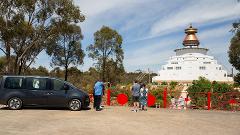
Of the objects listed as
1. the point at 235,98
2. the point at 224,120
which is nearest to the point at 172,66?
the point at 235,98

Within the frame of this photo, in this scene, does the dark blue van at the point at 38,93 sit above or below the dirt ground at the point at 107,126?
above

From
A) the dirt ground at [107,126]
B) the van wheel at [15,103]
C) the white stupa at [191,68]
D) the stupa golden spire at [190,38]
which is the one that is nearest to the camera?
the dirt ground at [107,126]

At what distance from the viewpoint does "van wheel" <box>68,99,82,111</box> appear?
684 inches

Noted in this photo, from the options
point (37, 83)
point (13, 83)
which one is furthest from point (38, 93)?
point (13, 83)

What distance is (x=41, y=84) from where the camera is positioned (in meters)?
17.4

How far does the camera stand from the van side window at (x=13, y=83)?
17.2 metres

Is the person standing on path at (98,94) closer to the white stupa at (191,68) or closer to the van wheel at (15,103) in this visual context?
the van wheel at (15,103)

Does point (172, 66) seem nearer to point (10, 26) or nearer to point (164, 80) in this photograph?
point (164, 80)

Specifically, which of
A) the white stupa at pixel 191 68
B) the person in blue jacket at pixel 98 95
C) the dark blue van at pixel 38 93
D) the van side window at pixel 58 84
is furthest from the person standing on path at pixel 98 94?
the white stupa at pixel 191 68

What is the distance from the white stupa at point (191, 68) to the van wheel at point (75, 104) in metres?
71.8

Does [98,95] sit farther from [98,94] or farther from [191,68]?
[191,68]

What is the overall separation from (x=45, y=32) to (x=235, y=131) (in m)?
23.3

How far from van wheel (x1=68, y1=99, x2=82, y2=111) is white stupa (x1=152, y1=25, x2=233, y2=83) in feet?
236

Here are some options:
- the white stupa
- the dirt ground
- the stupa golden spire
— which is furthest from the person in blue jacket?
the stupa golden spire
